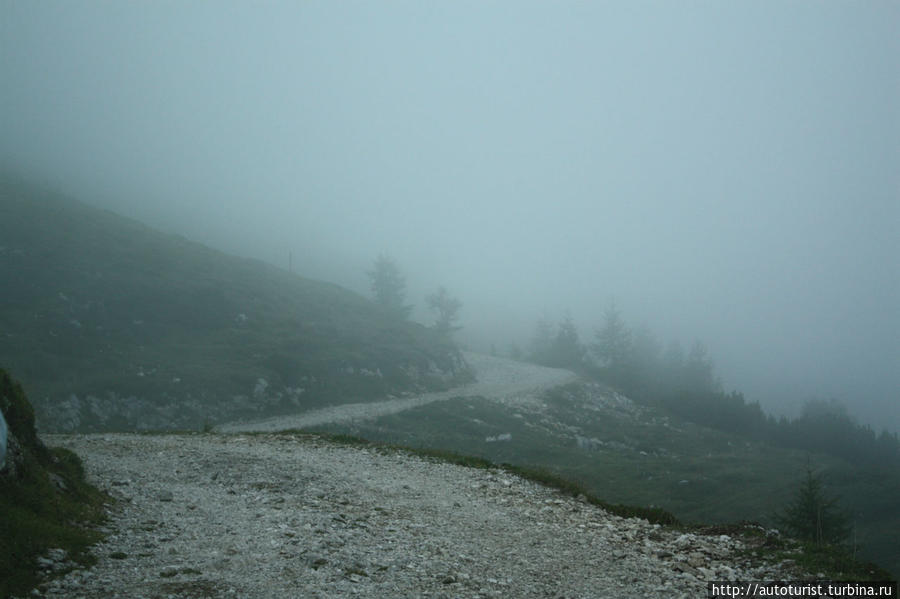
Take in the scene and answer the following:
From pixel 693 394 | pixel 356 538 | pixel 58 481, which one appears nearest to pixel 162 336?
pixel 58 481

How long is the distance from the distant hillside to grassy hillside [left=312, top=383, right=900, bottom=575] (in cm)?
1014

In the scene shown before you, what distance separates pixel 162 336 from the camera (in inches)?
1668

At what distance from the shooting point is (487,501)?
1529 cm

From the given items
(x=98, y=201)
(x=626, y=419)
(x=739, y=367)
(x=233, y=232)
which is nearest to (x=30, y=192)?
(x=98, y=201)

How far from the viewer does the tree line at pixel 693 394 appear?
53.5 m

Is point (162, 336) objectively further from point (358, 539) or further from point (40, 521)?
point (358, 539)

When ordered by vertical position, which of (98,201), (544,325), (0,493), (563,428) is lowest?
(563,428)

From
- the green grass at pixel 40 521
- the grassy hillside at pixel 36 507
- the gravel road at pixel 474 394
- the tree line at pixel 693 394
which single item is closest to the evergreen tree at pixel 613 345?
the tree line at pixel 693 394

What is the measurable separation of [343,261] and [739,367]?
419 ft

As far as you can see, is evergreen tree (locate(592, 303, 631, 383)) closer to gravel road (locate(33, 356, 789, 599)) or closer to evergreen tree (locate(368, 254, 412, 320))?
evergreen tree (locate(368, 254, 412, 320))

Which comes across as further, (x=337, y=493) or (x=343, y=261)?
(x=343, y=261)

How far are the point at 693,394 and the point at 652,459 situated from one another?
93.2ft

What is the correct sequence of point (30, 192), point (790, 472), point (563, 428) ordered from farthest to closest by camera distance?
point (30, 192), point (563, 428), point (790, 472)

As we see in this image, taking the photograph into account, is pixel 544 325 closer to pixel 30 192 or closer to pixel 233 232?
pixel 30 192
